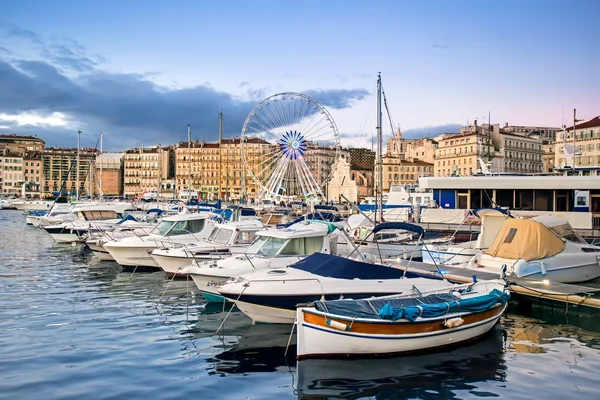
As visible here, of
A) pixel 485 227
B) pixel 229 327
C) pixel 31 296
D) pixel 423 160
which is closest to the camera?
pixel 229 327

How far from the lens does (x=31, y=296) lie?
21844 mm

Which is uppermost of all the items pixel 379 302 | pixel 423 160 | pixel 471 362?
pixel 423 160

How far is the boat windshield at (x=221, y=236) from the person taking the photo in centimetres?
2681

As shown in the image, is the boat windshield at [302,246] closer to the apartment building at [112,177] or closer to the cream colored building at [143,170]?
the cream colored building at [143,170]

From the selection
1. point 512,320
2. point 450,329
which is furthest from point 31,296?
point 512,320

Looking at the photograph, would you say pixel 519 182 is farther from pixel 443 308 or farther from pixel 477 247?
pixel 443 308

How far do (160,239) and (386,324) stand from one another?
18442mm

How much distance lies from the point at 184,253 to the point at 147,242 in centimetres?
427

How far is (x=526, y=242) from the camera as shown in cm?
2297

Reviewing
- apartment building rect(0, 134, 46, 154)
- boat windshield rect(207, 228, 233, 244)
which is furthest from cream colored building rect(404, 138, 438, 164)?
apartment building rect(0, 134, 46, 154)

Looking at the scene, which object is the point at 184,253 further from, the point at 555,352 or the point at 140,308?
the point at 555,352

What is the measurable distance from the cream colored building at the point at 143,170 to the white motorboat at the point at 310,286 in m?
155

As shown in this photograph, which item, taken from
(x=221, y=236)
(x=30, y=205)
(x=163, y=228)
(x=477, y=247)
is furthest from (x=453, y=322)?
(x=30, y=205)

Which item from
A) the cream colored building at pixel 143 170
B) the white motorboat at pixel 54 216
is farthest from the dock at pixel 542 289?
the cream colored building at pixel 143 170
